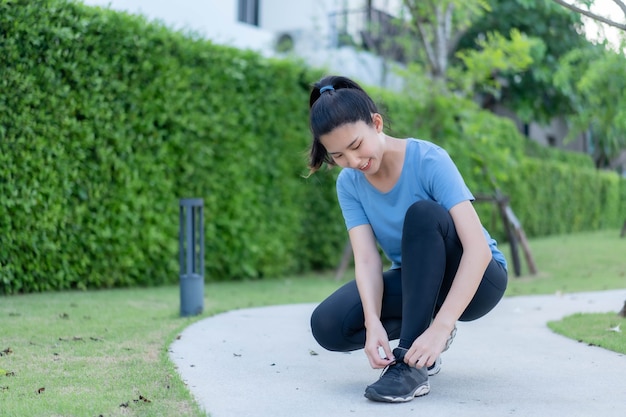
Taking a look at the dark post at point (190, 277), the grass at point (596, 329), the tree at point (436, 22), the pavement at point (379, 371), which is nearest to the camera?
the pavement at point (379, 371)

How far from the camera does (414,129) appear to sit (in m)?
9.84

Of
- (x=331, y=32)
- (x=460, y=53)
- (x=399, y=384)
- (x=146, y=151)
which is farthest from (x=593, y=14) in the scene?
(x=331, y=32)

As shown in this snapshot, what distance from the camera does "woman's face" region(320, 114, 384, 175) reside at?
280 centimetres

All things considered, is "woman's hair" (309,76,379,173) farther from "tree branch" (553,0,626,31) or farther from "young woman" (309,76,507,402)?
"tree branch" (553,0,626,31)

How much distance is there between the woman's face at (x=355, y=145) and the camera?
2799 millimetres

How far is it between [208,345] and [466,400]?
5.47 feet

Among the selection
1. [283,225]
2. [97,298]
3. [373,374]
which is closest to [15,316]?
[97,298]

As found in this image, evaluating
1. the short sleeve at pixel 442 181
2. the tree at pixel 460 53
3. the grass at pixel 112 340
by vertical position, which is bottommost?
the grass at pixel 112 340

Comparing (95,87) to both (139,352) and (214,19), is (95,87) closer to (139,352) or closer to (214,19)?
(139,352)

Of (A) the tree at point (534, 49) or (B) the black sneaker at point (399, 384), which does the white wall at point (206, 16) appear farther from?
(B) the black sneaker at point (399, 384)

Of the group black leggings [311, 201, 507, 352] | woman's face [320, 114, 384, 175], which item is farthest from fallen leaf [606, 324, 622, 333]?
woman's face [320, 114, 384, 175]

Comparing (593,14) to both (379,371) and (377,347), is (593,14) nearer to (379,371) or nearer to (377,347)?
(379,371)

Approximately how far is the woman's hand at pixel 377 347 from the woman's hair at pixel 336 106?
762 millimetres

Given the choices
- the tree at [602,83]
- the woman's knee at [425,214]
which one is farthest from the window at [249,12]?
the woman's knee at [425,214]
